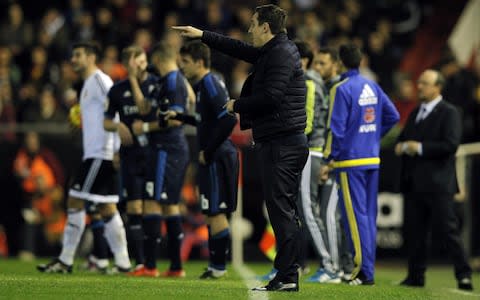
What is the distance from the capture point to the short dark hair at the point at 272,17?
11016 millimetres

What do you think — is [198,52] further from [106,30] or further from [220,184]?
[106,30]

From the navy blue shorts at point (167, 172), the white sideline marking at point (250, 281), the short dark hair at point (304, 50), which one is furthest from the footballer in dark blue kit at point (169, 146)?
the short dark hair at point (304, 50)

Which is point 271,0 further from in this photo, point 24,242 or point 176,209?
point 176,209

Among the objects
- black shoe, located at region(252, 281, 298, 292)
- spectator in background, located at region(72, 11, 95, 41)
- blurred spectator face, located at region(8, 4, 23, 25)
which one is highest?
blurred spectator face, located at region(8, 4, 23, 25)

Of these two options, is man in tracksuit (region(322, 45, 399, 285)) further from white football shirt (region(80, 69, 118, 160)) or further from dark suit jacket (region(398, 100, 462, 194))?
white football shirt (region(80, 69, 118, 160))

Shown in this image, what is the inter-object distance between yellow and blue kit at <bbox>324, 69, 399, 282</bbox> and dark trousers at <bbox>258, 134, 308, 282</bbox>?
1.86 meters

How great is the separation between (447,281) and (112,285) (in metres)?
5.78

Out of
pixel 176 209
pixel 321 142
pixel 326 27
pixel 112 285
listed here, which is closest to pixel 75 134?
pixel 176 209

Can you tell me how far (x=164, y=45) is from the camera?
13836 millimetres

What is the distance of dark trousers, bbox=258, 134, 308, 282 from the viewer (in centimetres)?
1098

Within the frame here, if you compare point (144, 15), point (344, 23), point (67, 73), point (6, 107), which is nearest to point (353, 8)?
point (344, 23)

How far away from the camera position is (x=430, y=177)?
13766 millimetres

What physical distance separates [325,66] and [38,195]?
6.39 meters

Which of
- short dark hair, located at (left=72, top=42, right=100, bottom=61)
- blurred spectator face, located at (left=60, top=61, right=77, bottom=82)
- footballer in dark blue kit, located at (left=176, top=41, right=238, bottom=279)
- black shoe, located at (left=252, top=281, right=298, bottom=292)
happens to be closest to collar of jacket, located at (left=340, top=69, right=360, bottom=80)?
footballer in dark blue kit, located at (left=176, top=41, right=238, bottom=279)
